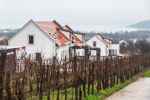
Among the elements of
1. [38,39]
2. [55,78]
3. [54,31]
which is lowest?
[55,78]

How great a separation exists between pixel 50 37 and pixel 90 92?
40.0 metres

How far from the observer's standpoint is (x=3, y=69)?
44.0 ft

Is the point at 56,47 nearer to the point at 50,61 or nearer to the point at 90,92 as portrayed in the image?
the point at 90,92

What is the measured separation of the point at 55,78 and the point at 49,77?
0.81m

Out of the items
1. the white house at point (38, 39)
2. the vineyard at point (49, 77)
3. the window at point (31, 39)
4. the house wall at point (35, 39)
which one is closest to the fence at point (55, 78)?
the vineyard at point (49, 77)

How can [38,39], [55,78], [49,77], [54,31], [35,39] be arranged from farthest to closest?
[54,31]
[35,39]
[38,39]
[55,78]
[49,77]

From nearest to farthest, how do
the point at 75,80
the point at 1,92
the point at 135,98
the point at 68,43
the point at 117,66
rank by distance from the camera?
the point at 1,92, the point at 75,80, the point at 135,98, the point at 117,66, the point at 68,43

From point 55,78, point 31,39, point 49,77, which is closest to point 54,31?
point 31,39

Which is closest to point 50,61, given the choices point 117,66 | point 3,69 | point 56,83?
point 56,83

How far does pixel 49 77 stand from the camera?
1892 cm

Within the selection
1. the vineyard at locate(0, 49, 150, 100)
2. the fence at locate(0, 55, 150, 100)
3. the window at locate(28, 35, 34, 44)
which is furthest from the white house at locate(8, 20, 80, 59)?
the vineyard at locate(0, 49, 150, 100)

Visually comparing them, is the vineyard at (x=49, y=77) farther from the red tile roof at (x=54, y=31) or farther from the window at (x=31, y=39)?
the red tile roof at (x=54, y=31)

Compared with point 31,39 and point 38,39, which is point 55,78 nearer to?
point 38,39

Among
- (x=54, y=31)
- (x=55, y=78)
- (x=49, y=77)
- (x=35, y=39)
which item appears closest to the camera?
(x=49, y=77)
